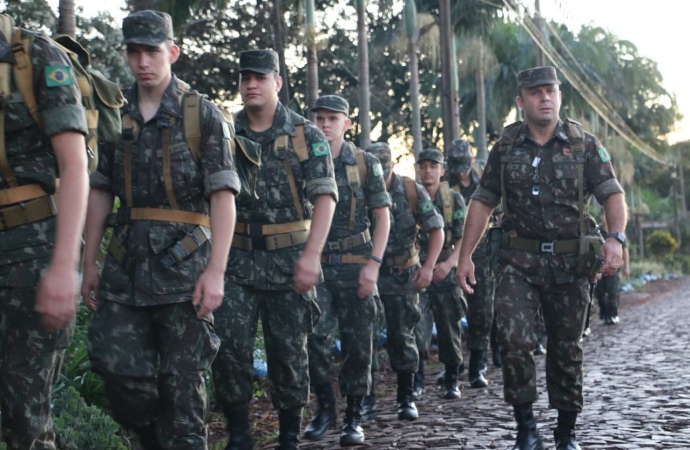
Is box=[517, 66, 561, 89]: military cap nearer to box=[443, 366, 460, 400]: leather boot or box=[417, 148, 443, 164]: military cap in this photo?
box=[417, 148, 443, 164]: military cap

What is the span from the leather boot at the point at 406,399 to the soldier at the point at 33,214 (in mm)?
4613

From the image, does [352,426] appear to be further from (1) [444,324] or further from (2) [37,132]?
(2) [37,132]

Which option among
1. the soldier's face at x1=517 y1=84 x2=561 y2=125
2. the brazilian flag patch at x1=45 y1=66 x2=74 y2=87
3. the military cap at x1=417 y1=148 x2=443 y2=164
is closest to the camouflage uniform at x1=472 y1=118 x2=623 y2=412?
the soldier's face at x1=517 y1=84 x2=561 y2=125

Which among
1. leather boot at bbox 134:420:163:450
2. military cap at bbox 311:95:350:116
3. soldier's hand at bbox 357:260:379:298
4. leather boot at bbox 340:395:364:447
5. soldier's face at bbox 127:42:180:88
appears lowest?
leather boot at bbox 340:395:364:447

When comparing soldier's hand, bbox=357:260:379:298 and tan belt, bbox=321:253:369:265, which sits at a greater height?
tan belt, bbox=321:253:369:265

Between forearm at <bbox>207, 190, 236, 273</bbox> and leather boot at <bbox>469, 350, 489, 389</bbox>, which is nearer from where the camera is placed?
forearm at <bbox>207, 190, 236, 273</bbox>

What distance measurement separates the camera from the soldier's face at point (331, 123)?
25.1ft

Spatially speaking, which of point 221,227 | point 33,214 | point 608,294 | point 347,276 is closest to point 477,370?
point 347,276

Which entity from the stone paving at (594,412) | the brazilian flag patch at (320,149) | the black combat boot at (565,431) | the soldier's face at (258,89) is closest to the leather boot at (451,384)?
the stone paving at (594,412)

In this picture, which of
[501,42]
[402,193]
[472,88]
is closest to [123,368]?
[402,193]

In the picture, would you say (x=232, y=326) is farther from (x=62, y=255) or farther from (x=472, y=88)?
(x=472, y=88)

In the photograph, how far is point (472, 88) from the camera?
45781mm

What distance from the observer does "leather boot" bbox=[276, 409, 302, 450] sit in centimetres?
633

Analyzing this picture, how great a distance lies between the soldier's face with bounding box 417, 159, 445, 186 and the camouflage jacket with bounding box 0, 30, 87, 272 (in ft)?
21.0
